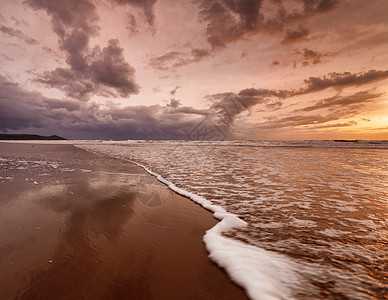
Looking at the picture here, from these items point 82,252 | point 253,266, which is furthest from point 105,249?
point 253,266

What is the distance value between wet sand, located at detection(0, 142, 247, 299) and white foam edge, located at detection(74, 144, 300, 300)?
120mm

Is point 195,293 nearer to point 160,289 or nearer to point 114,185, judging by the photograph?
point 160,289

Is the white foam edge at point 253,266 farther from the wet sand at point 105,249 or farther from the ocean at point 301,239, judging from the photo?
the wet sand at point 105,249

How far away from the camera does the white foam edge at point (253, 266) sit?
1.96 m

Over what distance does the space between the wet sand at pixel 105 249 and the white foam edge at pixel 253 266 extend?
120mm

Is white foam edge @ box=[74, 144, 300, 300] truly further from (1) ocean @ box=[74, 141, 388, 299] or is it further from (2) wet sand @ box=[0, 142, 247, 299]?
(2) wet sand @ box=[0, 142, 247, 299]

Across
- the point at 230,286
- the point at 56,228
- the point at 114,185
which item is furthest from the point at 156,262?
the point at 114,185

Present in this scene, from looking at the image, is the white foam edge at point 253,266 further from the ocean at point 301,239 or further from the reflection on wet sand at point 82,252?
the reflection on wet sand at point 82,252

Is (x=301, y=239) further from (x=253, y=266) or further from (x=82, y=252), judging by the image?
(x=82, y=252)

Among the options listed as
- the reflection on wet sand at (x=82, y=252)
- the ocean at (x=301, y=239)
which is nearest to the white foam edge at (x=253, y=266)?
the ocean at (x=301, y=239)

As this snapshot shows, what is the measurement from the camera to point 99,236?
2.88 m

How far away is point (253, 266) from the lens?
7.62 ft

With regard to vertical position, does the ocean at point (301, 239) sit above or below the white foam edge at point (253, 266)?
above

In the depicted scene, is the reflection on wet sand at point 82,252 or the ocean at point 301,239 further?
the ocean at point 301,239
